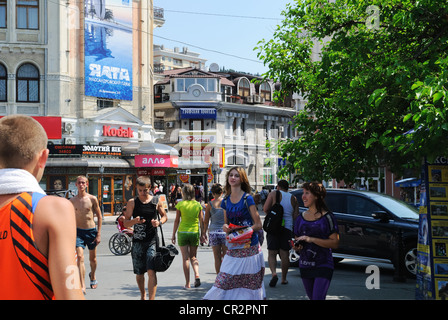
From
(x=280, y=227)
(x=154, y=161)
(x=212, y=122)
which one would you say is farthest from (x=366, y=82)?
(x=212, y=122)

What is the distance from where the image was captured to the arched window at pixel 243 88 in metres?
58.8

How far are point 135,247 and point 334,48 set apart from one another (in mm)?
4765

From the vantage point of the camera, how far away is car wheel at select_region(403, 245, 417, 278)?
11422 millimetres

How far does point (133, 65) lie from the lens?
40.0 metres

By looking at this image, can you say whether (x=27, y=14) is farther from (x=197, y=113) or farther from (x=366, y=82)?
(x=366, y=82)

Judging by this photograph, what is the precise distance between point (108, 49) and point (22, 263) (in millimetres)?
37226

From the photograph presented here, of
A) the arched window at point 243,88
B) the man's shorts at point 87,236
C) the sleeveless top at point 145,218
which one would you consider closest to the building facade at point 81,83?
the arched window at point 243,88

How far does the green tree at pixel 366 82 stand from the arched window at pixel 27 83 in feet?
85.1

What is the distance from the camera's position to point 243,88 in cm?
5928

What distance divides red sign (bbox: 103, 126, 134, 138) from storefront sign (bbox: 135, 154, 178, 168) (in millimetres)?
2338

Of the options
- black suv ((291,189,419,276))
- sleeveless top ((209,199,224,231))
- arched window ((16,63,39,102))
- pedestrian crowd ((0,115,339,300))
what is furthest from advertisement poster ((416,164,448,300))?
arched window ((16,63,39,102))

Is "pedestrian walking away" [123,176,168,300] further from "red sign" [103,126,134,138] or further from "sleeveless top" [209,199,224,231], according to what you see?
"red sign" [103,126,134,138]

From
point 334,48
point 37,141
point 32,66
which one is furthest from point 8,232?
point 32,66
